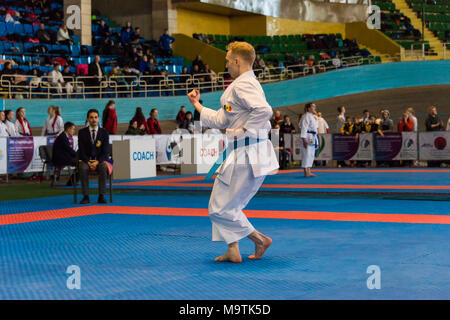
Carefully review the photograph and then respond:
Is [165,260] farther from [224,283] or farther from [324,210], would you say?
[324,210]

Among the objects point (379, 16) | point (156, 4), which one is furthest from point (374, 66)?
point (156, 4)

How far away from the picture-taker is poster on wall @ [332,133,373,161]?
19.1 meters

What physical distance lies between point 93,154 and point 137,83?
50.3 feet

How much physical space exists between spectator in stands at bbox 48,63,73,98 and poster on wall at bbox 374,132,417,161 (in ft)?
36.3

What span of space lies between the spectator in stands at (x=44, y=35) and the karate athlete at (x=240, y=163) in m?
21.2

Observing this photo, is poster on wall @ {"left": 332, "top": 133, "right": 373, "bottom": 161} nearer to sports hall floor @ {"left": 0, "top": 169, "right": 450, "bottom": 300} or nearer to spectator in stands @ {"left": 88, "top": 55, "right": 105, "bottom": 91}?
sports hall floor @ {"left": 0, "top": 169, "right": 450, "bottom": 300}

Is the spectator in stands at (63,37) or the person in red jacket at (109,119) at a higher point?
the spectator in stands at (63,37)

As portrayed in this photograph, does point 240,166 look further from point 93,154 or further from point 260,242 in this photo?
point 93,154

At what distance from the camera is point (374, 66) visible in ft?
94.2

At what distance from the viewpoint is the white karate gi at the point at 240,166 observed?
16.5 feet

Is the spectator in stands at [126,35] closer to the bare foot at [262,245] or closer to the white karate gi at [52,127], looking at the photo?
the white karate gi at [52,127]

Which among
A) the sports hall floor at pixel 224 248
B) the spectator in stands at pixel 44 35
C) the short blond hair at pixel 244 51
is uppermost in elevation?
the spectator in stands at pixel 44 35

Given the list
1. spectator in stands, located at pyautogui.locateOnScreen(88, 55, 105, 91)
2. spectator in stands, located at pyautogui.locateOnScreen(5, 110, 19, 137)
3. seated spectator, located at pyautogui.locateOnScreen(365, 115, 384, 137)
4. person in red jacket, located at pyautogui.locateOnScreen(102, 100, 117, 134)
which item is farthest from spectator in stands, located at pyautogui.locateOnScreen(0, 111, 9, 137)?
seated spectator, located at pyautogui.locateOnScreen(365, 115, 384, 137)

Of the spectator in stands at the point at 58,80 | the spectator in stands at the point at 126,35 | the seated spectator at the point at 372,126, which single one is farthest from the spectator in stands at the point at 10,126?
the spectator in stands at the point at 126,35
